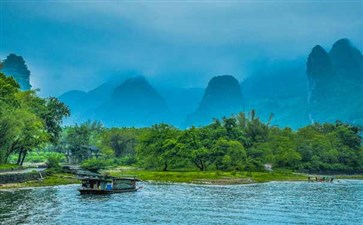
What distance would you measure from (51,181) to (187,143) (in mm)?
34959

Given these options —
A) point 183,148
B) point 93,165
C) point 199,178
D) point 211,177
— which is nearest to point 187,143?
point 183,148

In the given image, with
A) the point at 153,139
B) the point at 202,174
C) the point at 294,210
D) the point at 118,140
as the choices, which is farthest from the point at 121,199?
the point at 118,140

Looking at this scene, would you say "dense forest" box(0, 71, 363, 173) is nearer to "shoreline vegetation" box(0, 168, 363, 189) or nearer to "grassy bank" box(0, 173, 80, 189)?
"shoreline vegetation" box(0, 168, 363, 189)

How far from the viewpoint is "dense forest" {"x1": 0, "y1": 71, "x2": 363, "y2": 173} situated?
7900 centimetres

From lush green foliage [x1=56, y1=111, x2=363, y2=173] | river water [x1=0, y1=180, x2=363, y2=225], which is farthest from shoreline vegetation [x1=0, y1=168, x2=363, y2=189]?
river water [x1=0, y1=180, x2=363, y2=225]

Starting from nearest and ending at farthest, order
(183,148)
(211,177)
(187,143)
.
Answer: (211,177), (183,148), (187,143)

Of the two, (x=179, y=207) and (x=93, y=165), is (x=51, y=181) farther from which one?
(x=179, y=207)

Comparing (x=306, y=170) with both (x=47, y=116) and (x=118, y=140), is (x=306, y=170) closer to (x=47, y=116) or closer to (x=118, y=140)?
(x=118, y=140)

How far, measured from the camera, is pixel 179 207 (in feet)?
157

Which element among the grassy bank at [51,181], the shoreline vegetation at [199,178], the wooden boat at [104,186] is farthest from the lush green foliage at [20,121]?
the wooden boat at [104,186]

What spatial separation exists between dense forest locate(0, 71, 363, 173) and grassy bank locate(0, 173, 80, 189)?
8586mm

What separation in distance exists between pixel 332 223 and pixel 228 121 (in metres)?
69.1

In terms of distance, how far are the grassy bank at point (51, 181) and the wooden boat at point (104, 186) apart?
924cm

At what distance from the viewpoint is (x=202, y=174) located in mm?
87312
